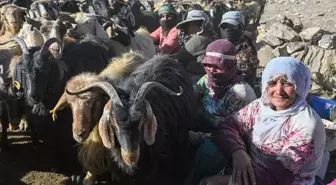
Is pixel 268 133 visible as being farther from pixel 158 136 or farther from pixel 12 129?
pixel 12 129

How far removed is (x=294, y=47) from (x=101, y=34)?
16.3ft

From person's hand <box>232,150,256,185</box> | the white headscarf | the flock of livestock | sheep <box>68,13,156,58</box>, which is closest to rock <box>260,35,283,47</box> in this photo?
sheep <box>68,13,156,58</box>

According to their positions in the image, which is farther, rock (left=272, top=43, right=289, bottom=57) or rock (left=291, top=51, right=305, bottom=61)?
rock (left=272, top=43, right=289, bottom=57)

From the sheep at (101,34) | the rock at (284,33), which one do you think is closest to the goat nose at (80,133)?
the sheep at (101,34)

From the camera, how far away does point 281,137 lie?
11.5 feet

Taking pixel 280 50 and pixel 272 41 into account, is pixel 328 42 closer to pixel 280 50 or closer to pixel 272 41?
pixel 280 50

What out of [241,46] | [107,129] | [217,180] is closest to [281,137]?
[217,180]

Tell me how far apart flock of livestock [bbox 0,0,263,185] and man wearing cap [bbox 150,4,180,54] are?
107cm

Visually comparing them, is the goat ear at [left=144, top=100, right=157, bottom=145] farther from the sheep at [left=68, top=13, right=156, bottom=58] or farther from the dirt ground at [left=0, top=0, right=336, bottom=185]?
the sheep at [left=68, top=13, right=156, bottom=58]

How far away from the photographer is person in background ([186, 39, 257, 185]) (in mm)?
4188

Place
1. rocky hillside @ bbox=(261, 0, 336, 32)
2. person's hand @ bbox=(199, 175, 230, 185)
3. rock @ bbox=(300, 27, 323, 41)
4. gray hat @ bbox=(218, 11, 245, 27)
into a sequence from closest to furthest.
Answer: person's hand @ bbox=(199, 175, 230, 185)
gray hat @ bbox=(218, 11, 245, 27)
rock @ bbox=(300, 27, 323, 41)
rocky hillside @ bbox=(261, 0, 336, 32)

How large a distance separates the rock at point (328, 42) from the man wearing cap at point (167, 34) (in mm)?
3734

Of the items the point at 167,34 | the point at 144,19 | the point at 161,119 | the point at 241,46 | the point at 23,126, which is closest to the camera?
the point at 161,119

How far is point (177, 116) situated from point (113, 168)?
3.09ft
